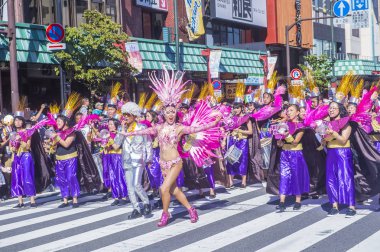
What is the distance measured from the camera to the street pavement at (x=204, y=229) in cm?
774

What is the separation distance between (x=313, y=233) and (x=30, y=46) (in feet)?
47.5

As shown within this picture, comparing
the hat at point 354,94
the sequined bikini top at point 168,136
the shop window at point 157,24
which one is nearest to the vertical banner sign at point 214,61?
the shop window at point 157,24

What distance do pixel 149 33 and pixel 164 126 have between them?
21.4m

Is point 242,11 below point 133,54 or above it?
above

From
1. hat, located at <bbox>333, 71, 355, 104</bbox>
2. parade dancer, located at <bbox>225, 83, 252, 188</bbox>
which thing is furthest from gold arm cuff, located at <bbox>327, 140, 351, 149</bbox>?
parade dancer, located at <bbox>225, 83, 252, 188</bbox>

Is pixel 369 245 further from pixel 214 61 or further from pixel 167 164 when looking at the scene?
pixel 214 61

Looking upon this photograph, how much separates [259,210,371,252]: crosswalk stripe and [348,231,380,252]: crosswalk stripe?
0.51 meters

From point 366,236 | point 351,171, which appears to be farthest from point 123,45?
point 366,236

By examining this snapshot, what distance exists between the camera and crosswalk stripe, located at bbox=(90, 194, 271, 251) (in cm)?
796

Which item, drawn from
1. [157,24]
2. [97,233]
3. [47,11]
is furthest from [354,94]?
[157,24]

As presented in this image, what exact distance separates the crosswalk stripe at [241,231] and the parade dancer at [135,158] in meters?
1.79

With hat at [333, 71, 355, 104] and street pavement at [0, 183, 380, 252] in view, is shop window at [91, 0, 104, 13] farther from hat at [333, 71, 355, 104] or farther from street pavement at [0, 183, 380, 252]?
hat at [333, 71, 355, 104]

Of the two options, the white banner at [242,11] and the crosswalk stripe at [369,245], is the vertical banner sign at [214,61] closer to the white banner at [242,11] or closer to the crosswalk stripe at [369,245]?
the white banner at [242,11]

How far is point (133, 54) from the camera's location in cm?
2311
